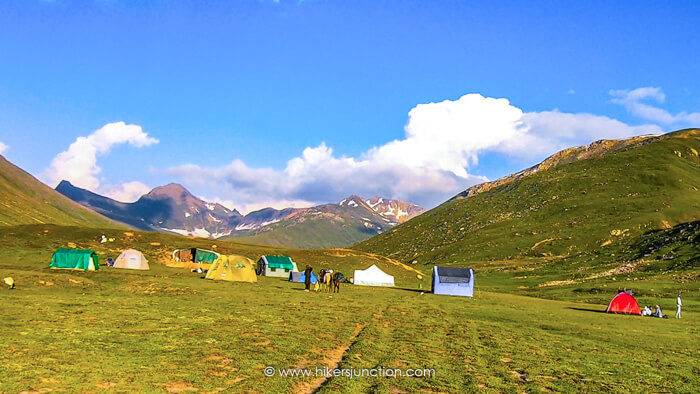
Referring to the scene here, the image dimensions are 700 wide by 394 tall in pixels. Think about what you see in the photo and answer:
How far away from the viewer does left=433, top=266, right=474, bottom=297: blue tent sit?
63438 millimetres

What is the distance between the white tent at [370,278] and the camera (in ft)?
252

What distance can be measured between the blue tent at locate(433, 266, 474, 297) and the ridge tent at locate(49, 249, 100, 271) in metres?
44.3

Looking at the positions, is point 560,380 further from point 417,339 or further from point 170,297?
point 170,297

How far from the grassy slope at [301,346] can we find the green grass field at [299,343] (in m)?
0.08

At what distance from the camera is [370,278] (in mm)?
77438

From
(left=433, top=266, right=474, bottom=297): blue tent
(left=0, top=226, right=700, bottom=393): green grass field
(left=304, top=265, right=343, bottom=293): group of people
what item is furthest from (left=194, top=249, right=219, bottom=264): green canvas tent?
(left=433, top=266, right=474, bottom=297): blue tent

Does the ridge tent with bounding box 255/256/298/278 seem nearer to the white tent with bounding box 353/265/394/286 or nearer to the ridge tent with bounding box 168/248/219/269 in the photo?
the ridge tent with bounding box 168/248/219/269

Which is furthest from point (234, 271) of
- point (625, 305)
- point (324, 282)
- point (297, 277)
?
point (625, 305)

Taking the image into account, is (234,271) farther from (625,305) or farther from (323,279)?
(625,305)

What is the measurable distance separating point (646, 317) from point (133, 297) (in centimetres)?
4624

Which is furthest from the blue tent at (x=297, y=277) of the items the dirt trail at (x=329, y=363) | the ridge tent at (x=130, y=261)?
the dirt trail at (x=329, y=363)

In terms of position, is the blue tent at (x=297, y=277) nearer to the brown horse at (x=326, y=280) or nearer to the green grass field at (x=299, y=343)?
the brown horse at (x=326, y=280)

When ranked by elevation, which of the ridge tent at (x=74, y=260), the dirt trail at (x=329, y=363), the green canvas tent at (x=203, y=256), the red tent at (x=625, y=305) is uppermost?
the green canvas tent at (x=203, y=256)

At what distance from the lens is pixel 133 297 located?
3981cm
